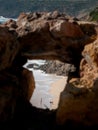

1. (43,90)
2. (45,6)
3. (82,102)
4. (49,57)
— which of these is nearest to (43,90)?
(43,90)

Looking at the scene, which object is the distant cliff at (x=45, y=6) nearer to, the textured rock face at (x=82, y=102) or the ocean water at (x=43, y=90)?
the ocean water at (x=43, y=90)

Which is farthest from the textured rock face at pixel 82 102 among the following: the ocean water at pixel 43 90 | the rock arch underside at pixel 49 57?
the ocean water at pixel 43 90

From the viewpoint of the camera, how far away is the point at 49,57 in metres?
28.9

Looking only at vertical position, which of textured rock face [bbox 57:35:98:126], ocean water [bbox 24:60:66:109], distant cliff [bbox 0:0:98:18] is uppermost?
distant cliff [bbox 0:0:98:18]

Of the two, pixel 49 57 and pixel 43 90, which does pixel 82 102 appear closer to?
pixel 49 57

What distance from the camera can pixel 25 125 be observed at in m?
26.8

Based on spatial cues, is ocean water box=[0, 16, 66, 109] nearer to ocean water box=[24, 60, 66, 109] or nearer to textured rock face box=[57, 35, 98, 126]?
ocean water box=[24, 60, 66, 109]

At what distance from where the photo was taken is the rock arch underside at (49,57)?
2514 cm

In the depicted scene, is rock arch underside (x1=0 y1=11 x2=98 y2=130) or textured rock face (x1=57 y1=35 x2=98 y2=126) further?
rock arch underside (x1=0 y1=11 x2=98 y2=130)

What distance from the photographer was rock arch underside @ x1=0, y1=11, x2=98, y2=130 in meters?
25.1

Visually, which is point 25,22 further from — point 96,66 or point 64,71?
point 64,71

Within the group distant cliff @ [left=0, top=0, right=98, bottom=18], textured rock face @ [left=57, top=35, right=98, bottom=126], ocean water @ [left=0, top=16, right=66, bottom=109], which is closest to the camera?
textured rock face @ [left=57, top=35, right=98, bottom=126]

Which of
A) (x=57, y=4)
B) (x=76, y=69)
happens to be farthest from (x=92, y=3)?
(x=76, y=69)

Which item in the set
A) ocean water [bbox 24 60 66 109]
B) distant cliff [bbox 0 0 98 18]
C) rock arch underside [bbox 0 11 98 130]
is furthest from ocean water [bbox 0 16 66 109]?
distant cliff [bbox 0 0 98 18]
